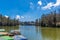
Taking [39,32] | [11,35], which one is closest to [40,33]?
[39,32]

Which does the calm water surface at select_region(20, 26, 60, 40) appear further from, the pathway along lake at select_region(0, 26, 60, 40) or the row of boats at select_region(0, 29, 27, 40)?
the row of boats at select_region(0, 29, 27, 40)

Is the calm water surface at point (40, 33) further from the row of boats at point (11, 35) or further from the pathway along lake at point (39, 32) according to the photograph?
the row of boats at point (11, 35)

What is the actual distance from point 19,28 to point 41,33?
516 millimetres

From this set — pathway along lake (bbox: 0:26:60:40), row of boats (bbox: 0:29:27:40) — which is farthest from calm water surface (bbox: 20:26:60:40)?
row of boats (bbox: 0:29:27:40)

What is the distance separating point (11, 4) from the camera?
3.50 m

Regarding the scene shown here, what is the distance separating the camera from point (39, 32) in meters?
3.68

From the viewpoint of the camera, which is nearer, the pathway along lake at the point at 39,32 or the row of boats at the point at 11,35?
the row of boats at the point at 11,35

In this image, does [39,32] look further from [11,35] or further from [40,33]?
[11,35]

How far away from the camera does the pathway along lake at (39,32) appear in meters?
3.52

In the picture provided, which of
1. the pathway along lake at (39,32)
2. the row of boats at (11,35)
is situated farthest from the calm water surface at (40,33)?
the row of boats at (11,35)

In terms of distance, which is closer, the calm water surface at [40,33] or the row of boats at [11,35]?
the row of boats at [11,35]

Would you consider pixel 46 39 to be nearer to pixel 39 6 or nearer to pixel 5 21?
pixel 39 6

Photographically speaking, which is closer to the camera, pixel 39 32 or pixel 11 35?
pixel 11 35

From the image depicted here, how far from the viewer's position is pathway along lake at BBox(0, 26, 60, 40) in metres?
3.52
